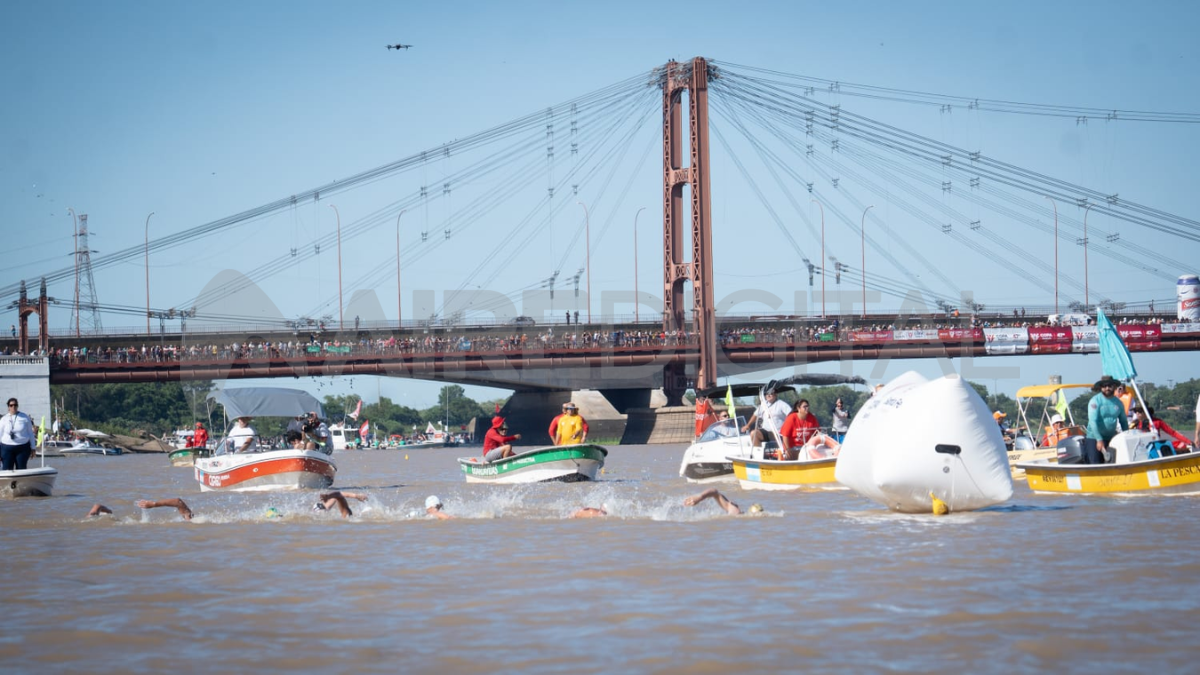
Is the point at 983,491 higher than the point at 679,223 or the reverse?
the reverse

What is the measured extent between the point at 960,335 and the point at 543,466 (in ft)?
202

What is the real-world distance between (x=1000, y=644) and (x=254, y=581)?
20.7 ft

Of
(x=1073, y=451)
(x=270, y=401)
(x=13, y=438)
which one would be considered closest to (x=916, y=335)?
(x=270, y=401)

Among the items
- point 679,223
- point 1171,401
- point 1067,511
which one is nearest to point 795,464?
point 1067,511

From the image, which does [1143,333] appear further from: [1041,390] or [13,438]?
[13,438]

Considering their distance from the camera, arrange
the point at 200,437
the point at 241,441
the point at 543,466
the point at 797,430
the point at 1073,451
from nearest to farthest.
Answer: the point at 1073,451, the point at 797,430, the point at 543,466, the point at 241,441, the point at 200,437

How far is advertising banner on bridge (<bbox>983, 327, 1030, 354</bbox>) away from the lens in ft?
264

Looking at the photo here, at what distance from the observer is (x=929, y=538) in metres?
12.5

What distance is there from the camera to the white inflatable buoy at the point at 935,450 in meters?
14.2

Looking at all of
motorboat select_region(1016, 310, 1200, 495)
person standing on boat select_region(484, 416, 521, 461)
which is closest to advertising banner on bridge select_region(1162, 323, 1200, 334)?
person standing on boat select_region(484, 416, 521, 461)

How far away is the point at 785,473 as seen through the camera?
67.9 feet

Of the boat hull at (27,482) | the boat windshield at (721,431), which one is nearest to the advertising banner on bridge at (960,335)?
the boat windshield at (721,431)

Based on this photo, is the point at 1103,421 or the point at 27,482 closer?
the point at 1103,421

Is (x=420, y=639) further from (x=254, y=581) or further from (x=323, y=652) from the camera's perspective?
(x=254, y=581)
